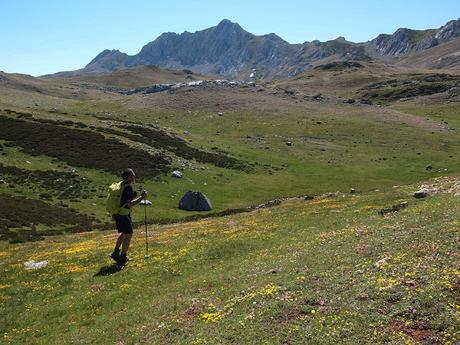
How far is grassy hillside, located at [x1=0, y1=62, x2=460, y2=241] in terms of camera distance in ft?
197

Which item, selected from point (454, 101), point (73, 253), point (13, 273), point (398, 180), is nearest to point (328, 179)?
point (398, 180)

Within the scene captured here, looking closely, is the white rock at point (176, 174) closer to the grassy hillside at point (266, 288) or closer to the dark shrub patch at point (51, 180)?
the dark shrub patch at point (51, 180)

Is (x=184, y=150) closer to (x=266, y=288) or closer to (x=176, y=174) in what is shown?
(x=176, y=174)

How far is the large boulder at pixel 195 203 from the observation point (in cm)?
6212

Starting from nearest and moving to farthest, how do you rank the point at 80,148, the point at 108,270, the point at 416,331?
the point at 416,331
the point at 108,270
the point at 80,148

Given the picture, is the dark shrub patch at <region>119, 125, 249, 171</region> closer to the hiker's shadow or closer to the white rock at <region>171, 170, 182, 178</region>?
the white rock at <region>171, 170, 182, 178</region>

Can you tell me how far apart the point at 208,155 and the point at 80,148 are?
2369 cm

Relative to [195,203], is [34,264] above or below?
above

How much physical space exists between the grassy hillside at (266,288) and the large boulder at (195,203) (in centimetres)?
2939

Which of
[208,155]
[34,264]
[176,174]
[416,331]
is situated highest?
[416,331]

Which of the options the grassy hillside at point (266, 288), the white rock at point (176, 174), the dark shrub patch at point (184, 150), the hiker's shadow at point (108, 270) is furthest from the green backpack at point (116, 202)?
the dark shrub patch at point (184, 150)

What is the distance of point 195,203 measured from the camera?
62312 mm

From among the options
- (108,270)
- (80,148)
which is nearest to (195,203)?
(80,148)

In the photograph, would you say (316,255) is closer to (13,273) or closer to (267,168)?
(13,273)
